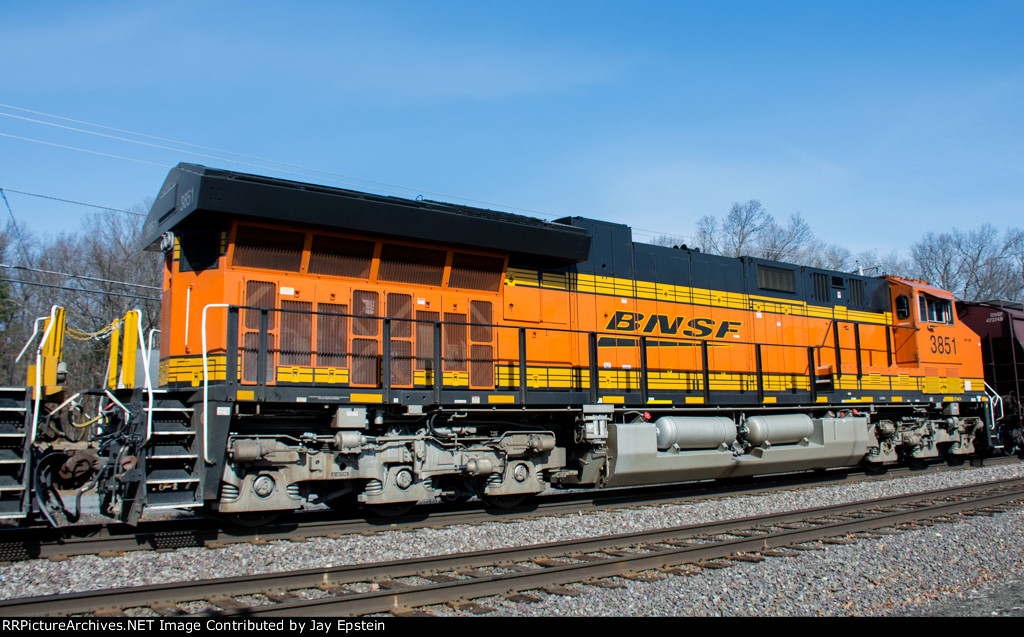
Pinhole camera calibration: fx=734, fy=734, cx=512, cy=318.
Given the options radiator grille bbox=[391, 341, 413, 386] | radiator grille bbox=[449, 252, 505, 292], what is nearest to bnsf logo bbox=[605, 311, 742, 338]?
radiator grille bbox=[449, 252, 505, 292]

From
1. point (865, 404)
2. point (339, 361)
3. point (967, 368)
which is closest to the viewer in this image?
point (339, 361)

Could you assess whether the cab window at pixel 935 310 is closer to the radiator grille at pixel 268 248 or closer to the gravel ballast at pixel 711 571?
the gravel ballast at pixel 711 571

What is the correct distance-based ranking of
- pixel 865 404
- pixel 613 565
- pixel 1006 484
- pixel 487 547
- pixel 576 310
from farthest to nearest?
pixel 865 404 → pixel 1006 484 → pixel 576 310 → pixel 487 547 → pixel 613 565

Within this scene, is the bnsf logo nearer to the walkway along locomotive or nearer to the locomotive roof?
the walkway along locomotive

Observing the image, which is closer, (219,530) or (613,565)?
(613,565)

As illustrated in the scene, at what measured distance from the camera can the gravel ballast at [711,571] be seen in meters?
5.58

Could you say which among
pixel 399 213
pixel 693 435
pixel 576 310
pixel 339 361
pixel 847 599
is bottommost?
pixel 847 599

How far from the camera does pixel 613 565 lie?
6.50m

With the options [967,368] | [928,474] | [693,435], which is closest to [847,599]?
[693,435]

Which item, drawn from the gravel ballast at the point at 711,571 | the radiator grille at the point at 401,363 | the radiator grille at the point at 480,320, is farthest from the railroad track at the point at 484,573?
the radiator grille at the point at 480,320

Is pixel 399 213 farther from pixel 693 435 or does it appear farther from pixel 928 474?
pixel 928 474

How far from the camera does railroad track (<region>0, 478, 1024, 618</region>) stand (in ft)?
17.0

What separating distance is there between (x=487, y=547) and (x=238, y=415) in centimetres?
300

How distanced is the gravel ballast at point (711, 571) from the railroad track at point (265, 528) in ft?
0.85
